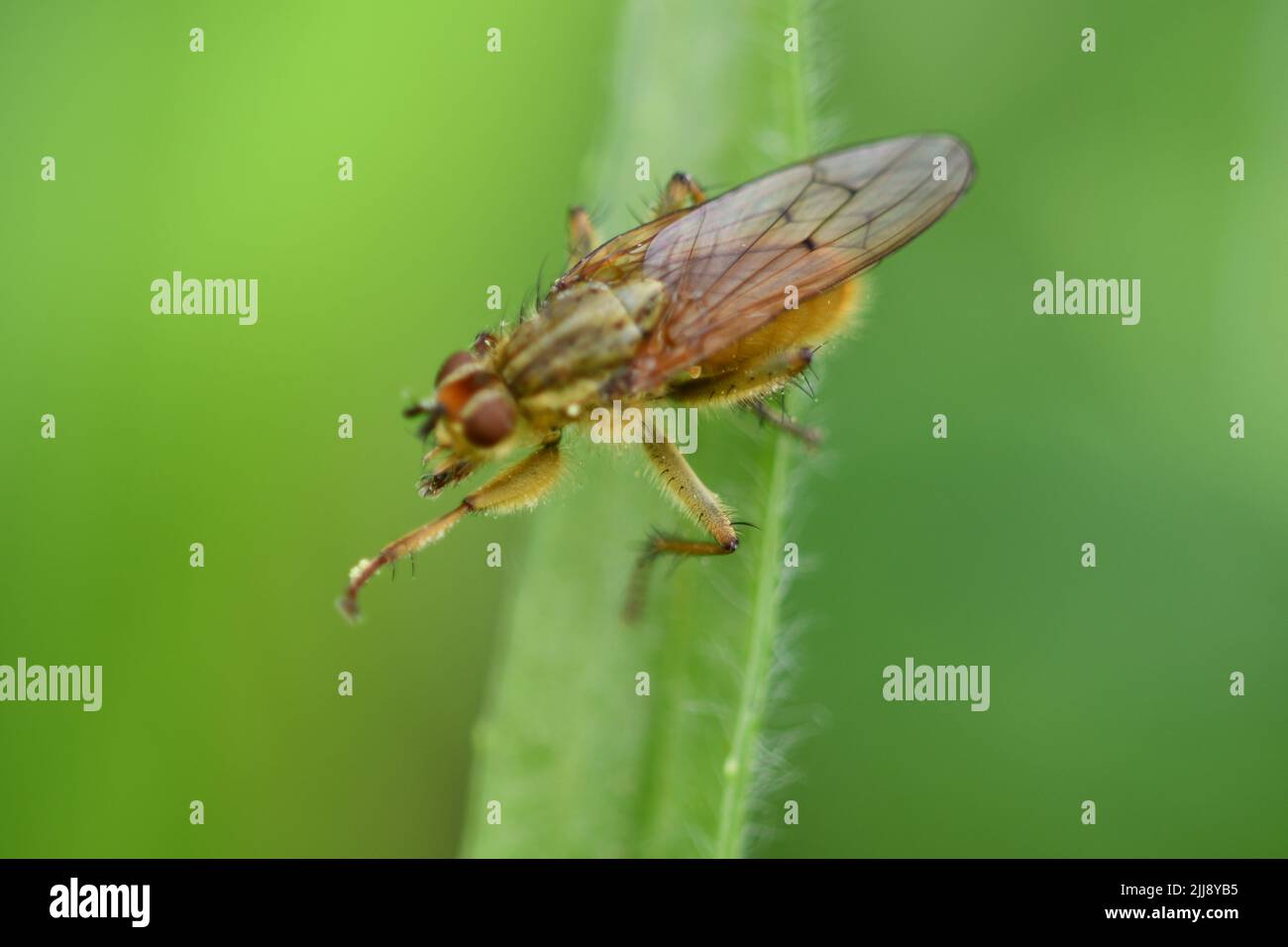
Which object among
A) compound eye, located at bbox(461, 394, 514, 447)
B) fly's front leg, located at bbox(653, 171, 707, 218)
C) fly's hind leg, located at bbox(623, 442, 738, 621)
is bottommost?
fly's hind leg, located at bbox(623, 442, 738, 621)

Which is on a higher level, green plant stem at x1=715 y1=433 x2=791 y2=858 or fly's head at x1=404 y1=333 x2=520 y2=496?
fly's head at x1=404 y1=333 x2=520 y2=496

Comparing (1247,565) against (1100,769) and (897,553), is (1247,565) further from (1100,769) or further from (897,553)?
(897,553)

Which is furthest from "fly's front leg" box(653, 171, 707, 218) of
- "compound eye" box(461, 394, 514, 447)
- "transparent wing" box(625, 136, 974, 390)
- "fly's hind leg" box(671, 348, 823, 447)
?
"compound eye" box(461, 394, 514, 447)

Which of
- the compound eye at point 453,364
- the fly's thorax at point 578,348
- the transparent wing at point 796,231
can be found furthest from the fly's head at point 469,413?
the transparent wing at point 796,231

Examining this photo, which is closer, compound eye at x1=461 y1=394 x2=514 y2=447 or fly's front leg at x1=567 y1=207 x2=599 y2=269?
compound eye at x1=461 y1=394 x2=514 y2=447

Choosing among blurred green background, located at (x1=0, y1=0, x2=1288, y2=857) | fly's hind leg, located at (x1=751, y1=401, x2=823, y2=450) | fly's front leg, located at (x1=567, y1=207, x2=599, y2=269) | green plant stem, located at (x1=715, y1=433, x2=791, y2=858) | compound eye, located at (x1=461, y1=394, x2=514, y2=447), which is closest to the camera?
green plant stem, located at (x1=715, y1=433, x2=791, y2=858)

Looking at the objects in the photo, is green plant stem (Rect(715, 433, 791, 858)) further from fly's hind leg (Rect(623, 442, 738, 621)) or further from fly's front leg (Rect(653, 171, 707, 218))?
fly's front leg (Rect(653, 171, 707, 218))
